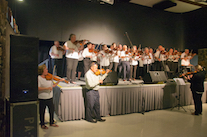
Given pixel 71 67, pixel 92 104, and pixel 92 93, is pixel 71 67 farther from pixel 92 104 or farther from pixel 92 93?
pixel 92 104

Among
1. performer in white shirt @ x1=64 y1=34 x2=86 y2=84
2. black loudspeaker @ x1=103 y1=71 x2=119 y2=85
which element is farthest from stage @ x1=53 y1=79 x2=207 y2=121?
performer in white shirt @ x1=64 y1=34 x2=86 y2=84

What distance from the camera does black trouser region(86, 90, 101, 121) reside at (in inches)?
150

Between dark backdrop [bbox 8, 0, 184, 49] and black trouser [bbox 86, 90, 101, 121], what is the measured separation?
3.06m

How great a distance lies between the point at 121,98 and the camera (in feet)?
14.7

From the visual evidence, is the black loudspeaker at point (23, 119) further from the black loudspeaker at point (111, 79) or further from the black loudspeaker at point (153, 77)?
the black loudspeaker at point (153, 77)

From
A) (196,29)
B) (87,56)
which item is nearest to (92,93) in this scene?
(87,56)

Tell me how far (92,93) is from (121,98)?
1063 mm

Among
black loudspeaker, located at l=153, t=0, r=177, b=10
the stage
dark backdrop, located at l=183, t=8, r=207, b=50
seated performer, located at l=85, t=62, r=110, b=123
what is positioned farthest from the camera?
dark backdrop, located at l=183, t=8, r=207, b=50

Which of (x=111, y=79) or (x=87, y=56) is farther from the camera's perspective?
(x=87, y=56)

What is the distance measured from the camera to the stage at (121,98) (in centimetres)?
388

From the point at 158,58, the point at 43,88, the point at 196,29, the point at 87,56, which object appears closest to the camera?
the point at 43,88

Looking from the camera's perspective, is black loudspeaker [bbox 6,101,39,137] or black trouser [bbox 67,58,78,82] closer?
black loudspeaker [bbox 6,101,39,137]

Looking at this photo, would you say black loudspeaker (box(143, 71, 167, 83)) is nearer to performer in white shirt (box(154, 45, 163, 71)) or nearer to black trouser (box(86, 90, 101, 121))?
performer in white shirt (box(154, 45, 163, 71))

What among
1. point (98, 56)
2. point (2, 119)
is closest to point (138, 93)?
point (98, 56)
